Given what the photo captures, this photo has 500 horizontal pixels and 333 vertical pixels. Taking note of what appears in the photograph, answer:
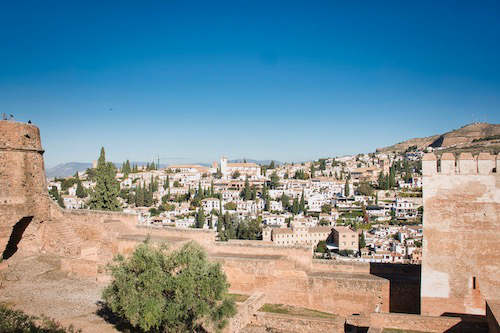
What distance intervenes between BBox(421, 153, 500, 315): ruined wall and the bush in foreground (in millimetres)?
8528

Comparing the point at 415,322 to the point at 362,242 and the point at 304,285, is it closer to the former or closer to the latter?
the point at 304,285

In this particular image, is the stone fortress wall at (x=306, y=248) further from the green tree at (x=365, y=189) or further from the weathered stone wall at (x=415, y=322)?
the green tree at (x=365, y=189)

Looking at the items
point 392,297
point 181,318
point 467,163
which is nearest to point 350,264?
point 392,297

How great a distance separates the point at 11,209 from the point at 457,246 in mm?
12995

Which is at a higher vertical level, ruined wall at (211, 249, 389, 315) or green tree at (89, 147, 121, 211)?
green tree at (89, 147, 121, 211)

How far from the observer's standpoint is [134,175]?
112 meters

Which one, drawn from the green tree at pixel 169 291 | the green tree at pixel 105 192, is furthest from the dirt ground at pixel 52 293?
the green tree at pixel 105 192

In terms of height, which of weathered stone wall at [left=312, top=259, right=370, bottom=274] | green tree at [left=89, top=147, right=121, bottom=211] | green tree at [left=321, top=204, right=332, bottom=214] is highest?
green tree at [left=89, top=147, right=121, bottom=211]

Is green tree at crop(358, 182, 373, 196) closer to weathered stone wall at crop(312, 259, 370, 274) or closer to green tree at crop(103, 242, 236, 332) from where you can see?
weathered stone wall at crop(312, 259, 370, 274)

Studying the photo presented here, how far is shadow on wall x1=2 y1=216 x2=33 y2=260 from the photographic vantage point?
13703mm

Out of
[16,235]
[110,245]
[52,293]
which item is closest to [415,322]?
[52,293]

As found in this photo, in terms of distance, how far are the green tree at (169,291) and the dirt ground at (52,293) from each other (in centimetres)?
113

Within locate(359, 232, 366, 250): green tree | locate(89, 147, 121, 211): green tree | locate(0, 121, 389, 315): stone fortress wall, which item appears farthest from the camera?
locate(359, 232, 366, 250): green tree

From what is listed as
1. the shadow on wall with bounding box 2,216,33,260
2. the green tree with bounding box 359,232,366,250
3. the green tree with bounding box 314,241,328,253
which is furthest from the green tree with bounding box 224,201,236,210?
the shadow on wall with bounding box 2,216,33,260
